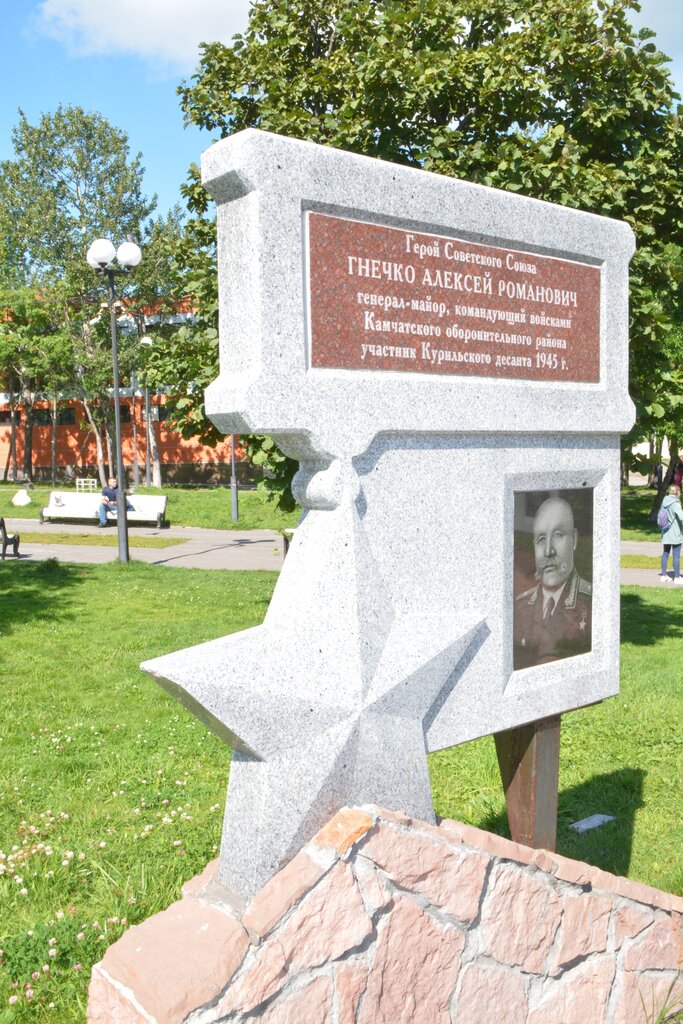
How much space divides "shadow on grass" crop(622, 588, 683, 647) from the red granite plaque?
22.0 ft

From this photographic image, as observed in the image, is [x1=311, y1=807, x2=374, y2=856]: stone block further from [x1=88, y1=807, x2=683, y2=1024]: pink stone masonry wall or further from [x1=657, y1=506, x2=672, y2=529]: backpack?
[x1=657, y1=506, x2=672, y2=529]: backpack

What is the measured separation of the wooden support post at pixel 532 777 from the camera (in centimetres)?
412

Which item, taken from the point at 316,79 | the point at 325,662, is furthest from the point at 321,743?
the point at 316,79

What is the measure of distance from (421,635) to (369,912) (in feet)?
3.10

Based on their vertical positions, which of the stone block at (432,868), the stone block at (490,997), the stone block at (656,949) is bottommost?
the stone block at (656,949)

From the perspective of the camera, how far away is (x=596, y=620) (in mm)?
4203

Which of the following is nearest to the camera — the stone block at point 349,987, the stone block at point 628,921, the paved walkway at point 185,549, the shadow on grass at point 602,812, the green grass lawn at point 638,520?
the stone block at point 349,987

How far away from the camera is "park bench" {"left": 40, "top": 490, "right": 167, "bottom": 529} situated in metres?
22.6

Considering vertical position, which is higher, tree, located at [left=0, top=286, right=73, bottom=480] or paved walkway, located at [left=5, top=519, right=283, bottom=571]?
tree, located at [left=0, top=286, right=73, bottom=480]

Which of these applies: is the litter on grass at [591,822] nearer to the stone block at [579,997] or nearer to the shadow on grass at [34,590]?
the stone block at [579,997]

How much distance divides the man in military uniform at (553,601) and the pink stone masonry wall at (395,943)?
2.85 feet

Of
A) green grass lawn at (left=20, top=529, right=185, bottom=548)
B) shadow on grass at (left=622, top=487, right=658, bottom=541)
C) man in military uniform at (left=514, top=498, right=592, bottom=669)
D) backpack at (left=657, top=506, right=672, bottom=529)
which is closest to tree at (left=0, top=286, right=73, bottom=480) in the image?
green grass lawn at (left=20, top=529, right=185, bottom=548)

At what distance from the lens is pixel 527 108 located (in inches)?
303

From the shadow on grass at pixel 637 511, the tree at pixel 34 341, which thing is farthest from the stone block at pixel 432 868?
the tree at pixel 34 341
